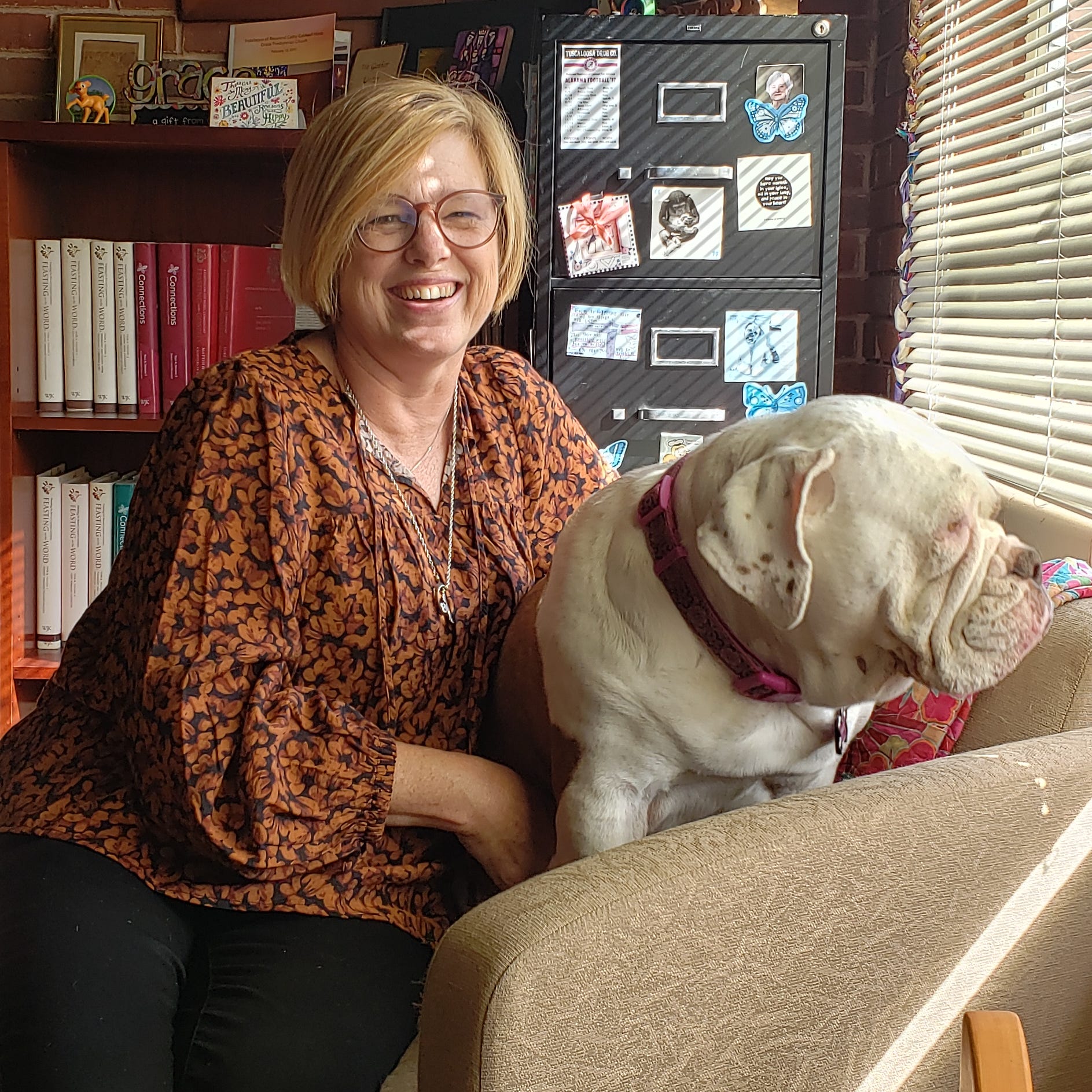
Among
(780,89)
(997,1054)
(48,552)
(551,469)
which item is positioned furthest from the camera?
(48,552)

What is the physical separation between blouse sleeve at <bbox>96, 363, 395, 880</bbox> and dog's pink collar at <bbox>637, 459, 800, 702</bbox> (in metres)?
0.34

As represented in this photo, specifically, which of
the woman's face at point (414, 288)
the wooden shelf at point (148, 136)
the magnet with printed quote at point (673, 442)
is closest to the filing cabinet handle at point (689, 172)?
the magnet with printed quote at point (673, 442)

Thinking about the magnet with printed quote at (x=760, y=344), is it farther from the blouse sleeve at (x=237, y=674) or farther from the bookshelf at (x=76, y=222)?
the blouse sleeve at (x=237, y=674)

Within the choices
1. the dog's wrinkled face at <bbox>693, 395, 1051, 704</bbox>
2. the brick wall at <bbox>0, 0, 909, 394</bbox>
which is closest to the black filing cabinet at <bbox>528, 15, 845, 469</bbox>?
the brick wall at <bbox>0, 0, 909, 394</bbox>

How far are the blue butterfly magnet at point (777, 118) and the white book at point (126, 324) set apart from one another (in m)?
1.29

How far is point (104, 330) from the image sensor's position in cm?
248

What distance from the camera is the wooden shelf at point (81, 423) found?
96.0 inches

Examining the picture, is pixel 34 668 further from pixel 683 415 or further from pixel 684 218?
pixel 684 218

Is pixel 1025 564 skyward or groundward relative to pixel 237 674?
skyward

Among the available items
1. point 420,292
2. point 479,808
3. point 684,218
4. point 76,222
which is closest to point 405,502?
point 420,292

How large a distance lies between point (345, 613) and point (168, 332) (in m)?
1.50

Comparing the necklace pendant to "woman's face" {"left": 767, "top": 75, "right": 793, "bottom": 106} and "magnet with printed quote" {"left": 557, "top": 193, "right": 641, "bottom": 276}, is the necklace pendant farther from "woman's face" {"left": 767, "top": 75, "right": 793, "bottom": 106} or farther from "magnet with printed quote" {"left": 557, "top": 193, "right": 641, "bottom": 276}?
"woman's face" {"left": 767, "top": 75, "right": 793, "bottom": 106}

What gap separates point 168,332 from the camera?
2508 mm

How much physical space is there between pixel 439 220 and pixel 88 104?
1.55 m
